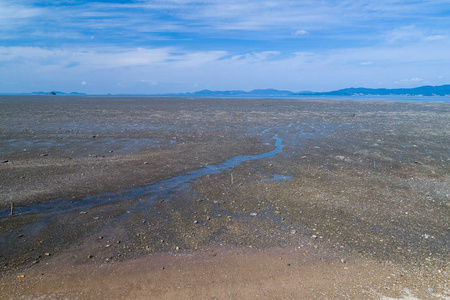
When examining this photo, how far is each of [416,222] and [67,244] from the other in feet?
34.9

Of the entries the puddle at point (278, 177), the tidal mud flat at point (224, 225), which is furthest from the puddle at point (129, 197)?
the puddle at point (278, 177)

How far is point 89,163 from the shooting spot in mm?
15242

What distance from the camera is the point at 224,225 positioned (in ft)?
28.1

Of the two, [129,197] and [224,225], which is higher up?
[129,197]

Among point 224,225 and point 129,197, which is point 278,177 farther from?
point 129,197

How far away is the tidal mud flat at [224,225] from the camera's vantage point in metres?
6.02

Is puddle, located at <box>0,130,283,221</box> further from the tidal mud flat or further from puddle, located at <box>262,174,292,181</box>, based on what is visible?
puddle, located at <box>262,174,292,181</box>

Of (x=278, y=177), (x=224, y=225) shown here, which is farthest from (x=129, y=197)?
(x=278, y=177)

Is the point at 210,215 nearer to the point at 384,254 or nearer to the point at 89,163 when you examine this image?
the point at 384,254

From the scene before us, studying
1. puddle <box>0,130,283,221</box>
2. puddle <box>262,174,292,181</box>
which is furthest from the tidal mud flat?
puddle <box>262,174,292,181</box>

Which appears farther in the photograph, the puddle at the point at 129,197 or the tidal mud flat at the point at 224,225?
the puddle at the point at 129,197

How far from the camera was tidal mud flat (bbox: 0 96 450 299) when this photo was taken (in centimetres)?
602

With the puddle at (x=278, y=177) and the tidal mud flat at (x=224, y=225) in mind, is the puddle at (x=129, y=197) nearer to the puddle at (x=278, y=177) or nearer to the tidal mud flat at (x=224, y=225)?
the tidal mud flat at (x=224, y=225)

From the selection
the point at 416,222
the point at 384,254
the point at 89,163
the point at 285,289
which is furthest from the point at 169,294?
the point at 89,163
